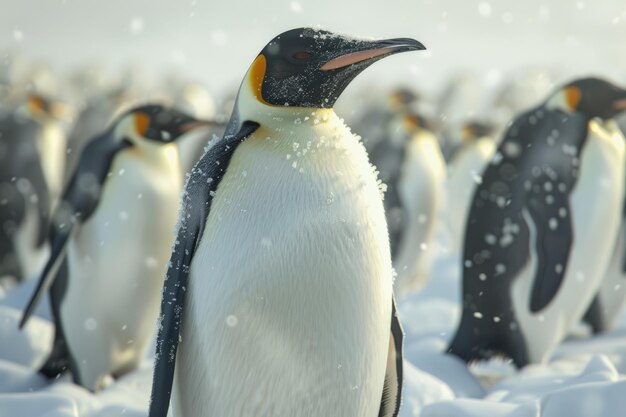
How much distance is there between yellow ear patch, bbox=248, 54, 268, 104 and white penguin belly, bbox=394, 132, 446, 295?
3.98 metres

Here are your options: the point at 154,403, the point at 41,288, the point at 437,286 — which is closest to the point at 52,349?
the point at 41,288

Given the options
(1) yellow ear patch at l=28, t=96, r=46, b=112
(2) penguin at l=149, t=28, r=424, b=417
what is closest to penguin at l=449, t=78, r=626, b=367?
(2) penguin at l=149, t=28, r=424, b=417

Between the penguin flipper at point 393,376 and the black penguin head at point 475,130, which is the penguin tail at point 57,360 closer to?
the penguin flipper at point 393,376

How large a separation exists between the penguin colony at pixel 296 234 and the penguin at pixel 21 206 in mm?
12

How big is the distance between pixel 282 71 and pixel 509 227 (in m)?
1.90

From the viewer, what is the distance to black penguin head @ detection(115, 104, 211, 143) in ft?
10.7

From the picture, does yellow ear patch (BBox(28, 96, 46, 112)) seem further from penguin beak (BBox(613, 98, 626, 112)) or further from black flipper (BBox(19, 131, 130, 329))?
penguin beak (BBox(613, 98, 626, 112))

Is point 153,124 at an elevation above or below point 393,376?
above

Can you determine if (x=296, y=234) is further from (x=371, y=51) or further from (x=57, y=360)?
(x=57, y=360)

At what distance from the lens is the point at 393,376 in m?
1.96

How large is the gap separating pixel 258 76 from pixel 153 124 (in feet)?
5.14

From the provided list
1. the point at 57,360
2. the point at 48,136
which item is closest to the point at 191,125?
the point at 57,360

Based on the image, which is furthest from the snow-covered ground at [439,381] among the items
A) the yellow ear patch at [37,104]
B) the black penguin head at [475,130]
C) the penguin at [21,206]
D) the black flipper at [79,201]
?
the black penguin head at [475,130]

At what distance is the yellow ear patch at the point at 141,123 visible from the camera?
10.7 feet
